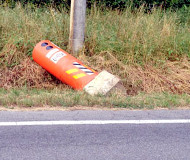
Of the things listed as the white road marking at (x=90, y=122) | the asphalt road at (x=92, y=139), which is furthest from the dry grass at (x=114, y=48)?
the asphalt road at (x=92, y=139)

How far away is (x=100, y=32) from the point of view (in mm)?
7758

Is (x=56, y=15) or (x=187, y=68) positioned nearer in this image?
(x=187, y=68)

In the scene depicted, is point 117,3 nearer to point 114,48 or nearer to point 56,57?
point 114,48

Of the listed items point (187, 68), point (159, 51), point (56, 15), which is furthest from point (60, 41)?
point (187, 68)

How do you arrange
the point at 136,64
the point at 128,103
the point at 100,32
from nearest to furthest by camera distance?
the point at 128,103 < the point at 136,64 < the point at 100,32

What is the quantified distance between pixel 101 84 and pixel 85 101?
1.98 feet

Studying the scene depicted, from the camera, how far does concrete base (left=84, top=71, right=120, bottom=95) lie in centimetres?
573

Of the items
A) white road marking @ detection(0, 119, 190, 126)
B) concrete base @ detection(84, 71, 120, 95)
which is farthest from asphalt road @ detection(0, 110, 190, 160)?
concrete base @ detection(84, 71, 120, 95)

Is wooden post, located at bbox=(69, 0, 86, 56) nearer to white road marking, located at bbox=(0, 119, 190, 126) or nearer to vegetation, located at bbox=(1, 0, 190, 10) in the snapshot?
vegetation, located at bbox=(1, 0, 190, 10)

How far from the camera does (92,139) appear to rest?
159 inches

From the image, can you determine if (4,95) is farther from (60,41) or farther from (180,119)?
(180,119)

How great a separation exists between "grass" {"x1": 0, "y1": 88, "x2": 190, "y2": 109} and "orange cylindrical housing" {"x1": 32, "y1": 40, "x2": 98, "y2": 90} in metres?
0.40

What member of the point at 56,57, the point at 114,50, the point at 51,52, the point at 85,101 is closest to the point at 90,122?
the point at 85,101

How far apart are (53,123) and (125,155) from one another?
134 cm
